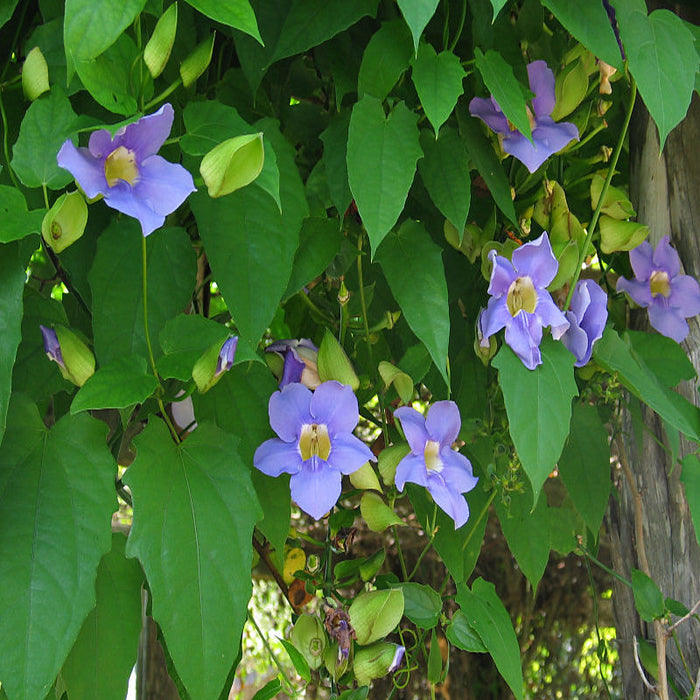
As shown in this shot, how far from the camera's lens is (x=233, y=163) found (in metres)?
0.53

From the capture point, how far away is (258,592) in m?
2.83

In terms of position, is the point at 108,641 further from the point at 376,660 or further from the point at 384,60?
the point at 384,60

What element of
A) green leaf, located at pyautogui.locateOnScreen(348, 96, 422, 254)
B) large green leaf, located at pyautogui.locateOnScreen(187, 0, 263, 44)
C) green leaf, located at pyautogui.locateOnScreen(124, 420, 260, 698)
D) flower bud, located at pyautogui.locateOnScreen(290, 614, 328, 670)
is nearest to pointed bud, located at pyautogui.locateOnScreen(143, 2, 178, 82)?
large green leaf, located at pyautogui.locateOnScreen(187, 0, 263, 44)

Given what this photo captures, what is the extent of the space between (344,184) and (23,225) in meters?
0.25

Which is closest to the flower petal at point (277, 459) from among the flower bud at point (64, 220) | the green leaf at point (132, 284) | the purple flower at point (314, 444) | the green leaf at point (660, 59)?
the purple flower at point (314, 444)

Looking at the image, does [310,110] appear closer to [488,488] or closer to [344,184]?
[344,184]

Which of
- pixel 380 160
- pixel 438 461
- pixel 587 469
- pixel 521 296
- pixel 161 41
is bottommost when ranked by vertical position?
pixel 587 469

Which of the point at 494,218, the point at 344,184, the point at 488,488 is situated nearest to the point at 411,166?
the point at 344,184

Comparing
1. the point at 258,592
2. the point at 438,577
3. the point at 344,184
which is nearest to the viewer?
the point at 344,184

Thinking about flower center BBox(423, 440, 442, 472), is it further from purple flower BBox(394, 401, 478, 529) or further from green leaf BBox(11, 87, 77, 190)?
green leaf BBox(11, 87, 77, 190)

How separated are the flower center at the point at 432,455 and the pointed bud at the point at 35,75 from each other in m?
0.40

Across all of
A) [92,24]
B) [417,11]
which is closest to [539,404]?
[417,11]

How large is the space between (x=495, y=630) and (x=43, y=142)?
1.77 feet

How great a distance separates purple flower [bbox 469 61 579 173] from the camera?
2.43 feet
